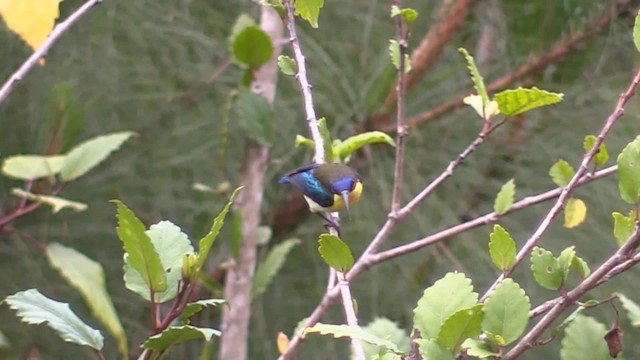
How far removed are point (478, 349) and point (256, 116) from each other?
1.58 ft

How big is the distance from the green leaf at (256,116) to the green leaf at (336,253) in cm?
40

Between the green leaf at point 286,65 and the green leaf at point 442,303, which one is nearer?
the green leaf at point 442,303

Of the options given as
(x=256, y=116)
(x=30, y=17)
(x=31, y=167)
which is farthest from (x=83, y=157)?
(x=30, y=17)

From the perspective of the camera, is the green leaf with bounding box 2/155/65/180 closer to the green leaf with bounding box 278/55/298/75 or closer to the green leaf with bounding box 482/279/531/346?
the green leaf with bounding box 278/55/298/75

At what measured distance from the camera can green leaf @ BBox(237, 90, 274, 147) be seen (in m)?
0.80

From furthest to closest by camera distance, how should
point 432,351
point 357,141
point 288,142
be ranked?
point 288,142, point 357,141, point 432,351

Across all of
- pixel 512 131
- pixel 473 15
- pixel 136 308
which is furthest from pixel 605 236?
pixel 136 308

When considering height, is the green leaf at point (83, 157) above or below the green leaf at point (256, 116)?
below

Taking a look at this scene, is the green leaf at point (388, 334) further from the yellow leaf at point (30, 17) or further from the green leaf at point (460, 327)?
the yellow leaf at point (30, 17)

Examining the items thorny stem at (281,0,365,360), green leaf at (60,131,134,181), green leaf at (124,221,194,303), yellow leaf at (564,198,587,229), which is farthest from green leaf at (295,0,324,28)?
green leaf at (60,131,134,181)

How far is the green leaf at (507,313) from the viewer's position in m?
0.36

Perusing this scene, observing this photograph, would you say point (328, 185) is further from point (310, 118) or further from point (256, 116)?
point (256, 116)

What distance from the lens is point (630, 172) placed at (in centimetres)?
40

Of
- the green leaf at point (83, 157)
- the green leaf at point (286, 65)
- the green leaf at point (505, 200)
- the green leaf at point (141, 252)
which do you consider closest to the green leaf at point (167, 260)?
the green leaf at point (141, 252)
